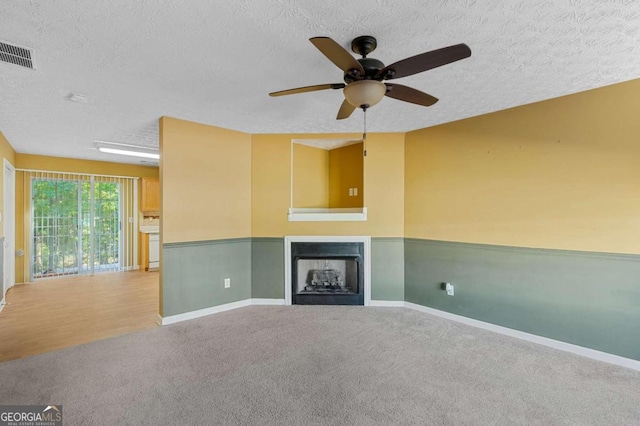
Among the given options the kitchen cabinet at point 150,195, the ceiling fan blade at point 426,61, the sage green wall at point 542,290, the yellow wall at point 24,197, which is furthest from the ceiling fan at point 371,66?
the yellow wall at point 24,197

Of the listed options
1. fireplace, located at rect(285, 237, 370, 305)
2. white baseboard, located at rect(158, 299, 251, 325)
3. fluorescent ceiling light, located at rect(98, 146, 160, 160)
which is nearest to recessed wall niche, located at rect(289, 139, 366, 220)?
fireplace, located at rect(285, 237, 370, 305)

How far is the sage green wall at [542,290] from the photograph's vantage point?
2.52m

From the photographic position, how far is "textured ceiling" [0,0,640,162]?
1.59m

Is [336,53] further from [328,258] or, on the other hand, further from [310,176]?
[310,176]

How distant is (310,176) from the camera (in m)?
4.71

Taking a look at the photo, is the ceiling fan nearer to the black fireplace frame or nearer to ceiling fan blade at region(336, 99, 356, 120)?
ceiling fan blade at region(336, 99, 356, 120)

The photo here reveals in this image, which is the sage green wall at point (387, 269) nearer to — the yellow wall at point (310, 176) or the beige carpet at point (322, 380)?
the beige carpet at point (322, 380)

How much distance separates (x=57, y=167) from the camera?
5.60 m

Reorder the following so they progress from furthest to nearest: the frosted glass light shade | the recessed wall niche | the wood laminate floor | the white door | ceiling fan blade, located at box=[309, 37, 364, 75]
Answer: the white door
the recessed wall niche
the wood laminate floor
the frosted glass light shade
ceiling fan blade, located at box=[309, 37, 364, 75]

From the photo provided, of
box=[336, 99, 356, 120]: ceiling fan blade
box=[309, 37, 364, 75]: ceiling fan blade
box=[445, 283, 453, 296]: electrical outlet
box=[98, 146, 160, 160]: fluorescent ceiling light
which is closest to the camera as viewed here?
box=[309, 37, 364, 75]: ceiling fan blade

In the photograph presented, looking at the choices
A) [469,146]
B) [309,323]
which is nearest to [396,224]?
[469,146]

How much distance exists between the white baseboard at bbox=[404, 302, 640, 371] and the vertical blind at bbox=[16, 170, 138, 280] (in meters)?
6.37

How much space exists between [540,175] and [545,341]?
5.37 feet

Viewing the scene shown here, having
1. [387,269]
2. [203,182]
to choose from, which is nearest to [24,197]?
[203,182]
